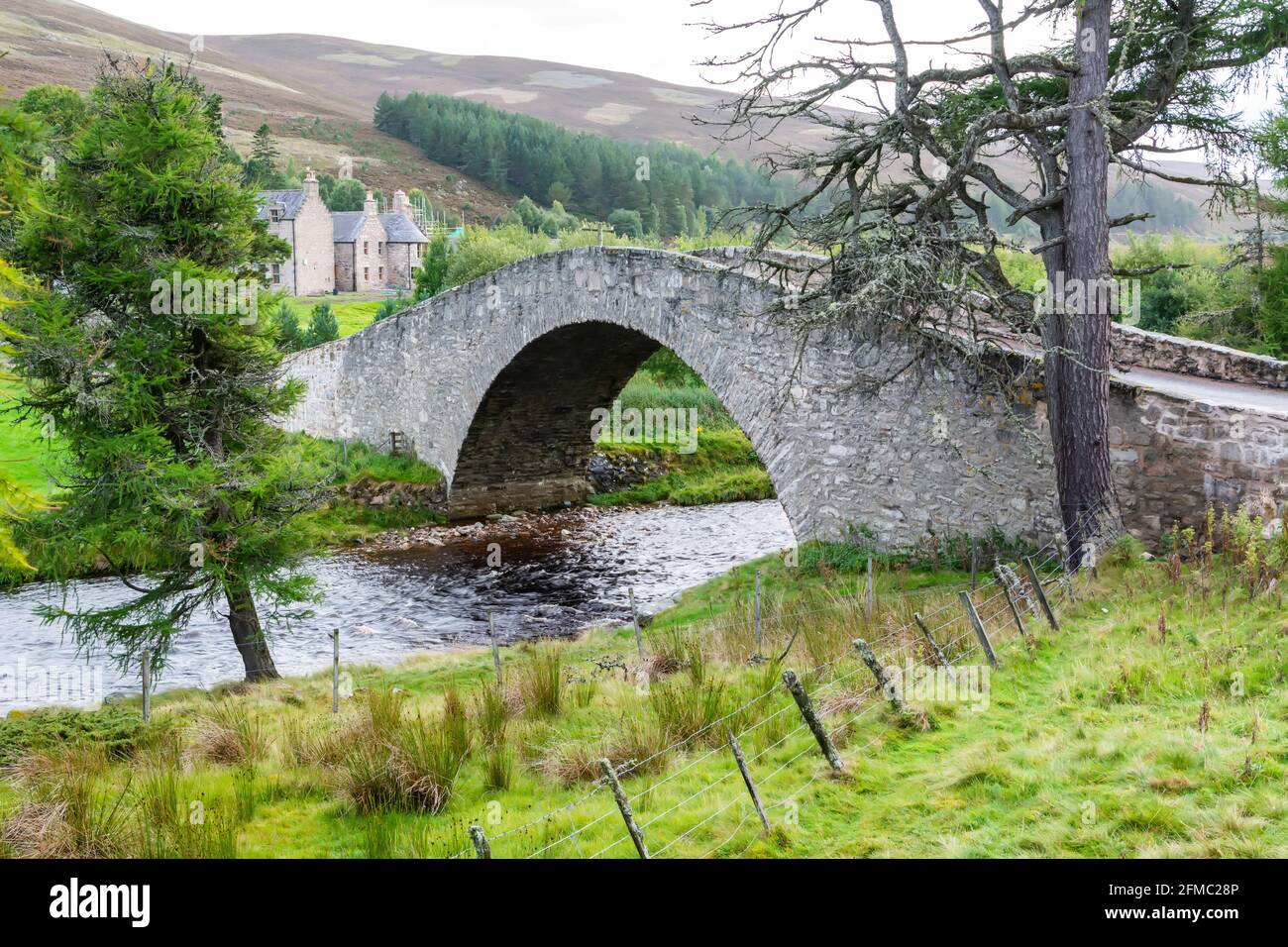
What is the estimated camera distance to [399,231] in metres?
65.6

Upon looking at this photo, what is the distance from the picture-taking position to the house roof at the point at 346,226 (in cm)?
6228

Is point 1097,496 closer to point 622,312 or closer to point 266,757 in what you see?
point 266,757

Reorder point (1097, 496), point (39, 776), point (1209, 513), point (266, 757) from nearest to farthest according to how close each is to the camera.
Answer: point (39, 776) < point (266, 757) < point (1209, 513) < point (1097, 496)

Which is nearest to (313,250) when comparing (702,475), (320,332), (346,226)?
(346,226)

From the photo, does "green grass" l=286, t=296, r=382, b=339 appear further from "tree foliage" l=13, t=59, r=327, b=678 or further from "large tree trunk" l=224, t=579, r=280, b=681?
"large tree trunk" l=224, t=579, r=280, b=681

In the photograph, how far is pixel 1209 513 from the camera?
8.30 m

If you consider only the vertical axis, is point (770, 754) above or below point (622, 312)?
below

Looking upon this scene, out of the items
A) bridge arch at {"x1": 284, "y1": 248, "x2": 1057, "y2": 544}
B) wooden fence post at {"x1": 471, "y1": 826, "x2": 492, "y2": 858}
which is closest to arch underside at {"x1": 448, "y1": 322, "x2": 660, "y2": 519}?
bridge arch at {"x1": 284, "y1": 248, "x2": 1057, "y2": 544}

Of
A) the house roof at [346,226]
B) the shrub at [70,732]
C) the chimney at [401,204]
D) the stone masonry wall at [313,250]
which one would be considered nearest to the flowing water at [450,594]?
the shrub at [70,732]

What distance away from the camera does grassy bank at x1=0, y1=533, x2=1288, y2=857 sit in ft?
16.5

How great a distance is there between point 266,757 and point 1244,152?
10.7 meters

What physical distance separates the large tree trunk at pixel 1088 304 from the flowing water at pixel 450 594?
22.7ft
